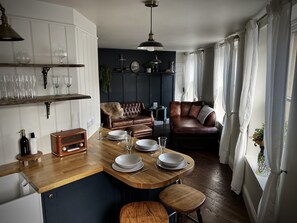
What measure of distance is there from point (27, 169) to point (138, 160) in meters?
0.97

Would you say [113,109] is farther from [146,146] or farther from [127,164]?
[127,164]

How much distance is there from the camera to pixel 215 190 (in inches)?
121

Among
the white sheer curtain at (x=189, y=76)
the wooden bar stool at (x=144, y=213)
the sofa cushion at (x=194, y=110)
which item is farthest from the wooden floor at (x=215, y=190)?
the white sheer curtain at (x=189, y=76)

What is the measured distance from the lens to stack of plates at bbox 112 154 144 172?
1722 millimetres

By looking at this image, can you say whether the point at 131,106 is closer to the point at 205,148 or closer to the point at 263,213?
the point at 205,148

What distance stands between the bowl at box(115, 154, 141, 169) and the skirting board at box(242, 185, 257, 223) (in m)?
1.58

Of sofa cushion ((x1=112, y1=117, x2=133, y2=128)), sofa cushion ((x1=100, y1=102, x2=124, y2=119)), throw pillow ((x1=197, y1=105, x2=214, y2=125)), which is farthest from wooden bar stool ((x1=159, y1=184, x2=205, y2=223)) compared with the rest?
sofa cushion ((x1=100, y1=102, x2=124, y2=119))

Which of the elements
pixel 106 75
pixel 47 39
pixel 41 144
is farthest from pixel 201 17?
pixel 106 75

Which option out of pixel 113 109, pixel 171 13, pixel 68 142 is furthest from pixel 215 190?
pixel 113 109

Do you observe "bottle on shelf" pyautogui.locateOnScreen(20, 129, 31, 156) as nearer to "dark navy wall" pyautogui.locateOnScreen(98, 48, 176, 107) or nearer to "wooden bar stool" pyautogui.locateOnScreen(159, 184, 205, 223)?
"wooden bar stool" pyautogui.locateOnScreen(159, 184, 205, 223)

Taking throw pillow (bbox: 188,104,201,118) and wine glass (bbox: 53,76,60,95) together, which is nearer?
wine glass (bbox: 53,76,60,95)

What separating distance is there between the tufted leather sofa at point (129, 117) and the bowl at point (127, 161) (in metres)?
3.60

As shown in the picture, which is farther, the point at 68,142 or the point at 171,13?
the point at 171,13

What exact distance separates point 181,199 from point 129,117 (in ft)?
14.2
